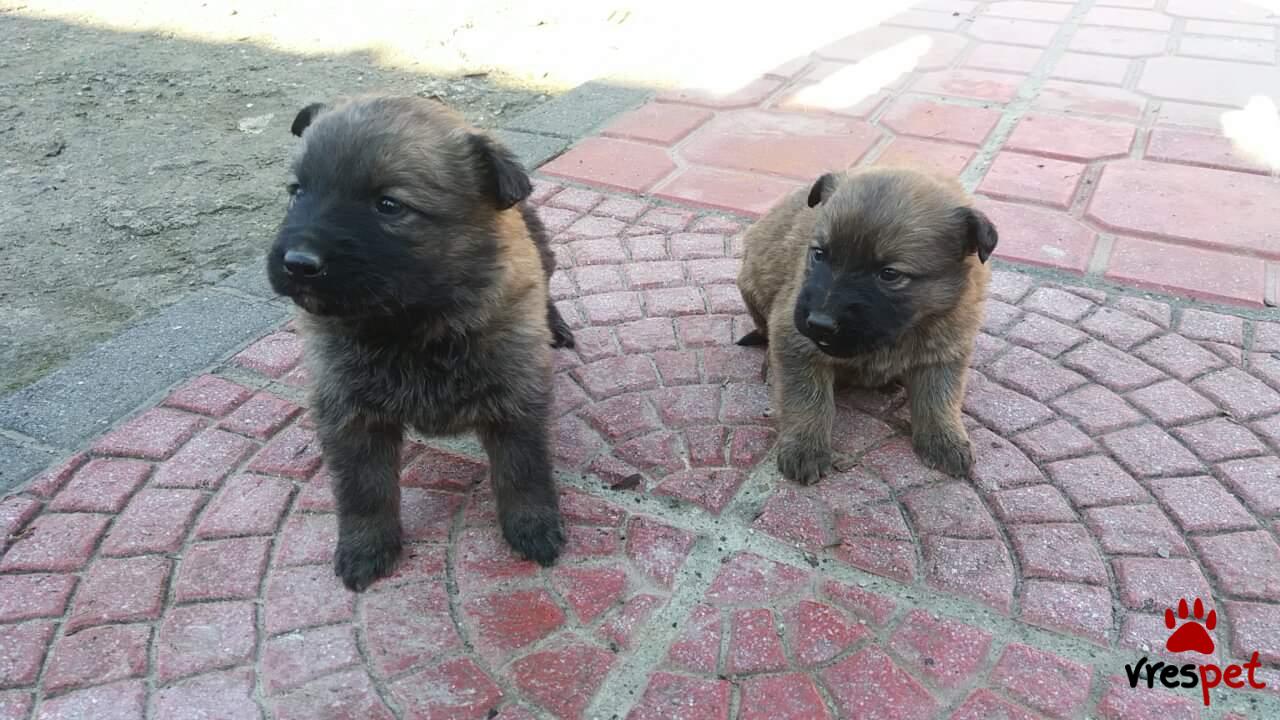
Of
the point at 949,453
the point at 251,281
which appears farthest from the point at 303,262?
the point at 251,281

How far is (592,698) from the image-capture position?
2318mm

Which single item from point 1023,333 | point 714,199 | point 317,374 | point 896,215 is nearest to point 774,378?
point 896,215

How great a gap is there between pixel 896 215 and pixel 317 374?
1742 millimetres

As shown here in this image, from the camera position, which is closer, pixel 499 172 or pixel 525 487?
pixel 499 172

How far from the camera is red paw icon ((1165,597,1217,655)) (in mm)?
2414

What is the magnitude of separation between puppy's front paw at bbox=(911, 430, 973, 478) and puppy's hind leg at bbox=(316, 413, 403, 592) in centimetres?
169

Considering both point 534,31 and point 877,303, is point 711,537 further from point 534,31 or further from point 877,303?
point 534,31

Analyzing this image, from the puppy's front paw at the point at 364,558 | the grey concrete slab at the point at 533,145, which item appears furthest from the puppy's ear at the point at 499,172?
the grey concrete slab at the point at 533,145

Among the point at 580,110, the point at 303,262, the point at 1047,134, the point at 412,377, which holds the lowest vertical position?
the point at 1047,134

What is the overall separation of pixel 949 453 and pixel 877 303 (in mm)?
613

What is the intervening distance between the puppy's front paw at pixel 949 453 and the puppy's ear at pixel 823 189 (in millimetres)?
856

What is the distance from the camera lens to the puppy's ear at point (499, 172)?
2.44 metres

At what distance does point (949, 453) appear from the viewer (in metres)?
3.01
